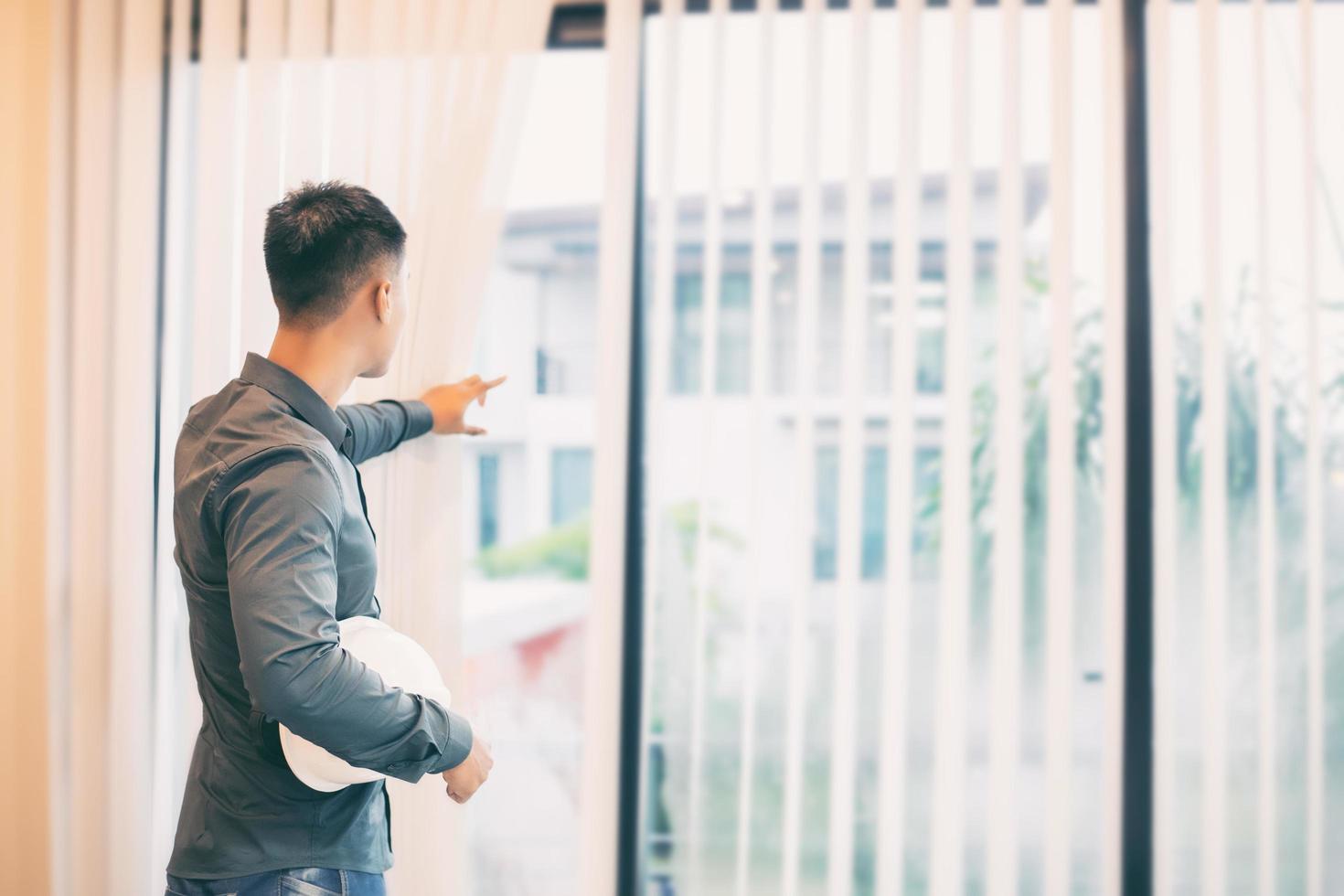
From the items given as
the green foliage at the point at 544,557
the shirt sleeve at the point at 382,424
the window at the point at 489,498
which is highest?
the shirt sleeve at the point at 382,424

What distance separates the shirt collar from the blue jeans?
0.56m

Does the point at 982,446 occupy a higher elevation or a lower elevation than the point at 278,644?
higher

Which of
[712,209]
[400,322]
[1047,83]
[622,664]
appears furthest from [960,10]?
[622,664]

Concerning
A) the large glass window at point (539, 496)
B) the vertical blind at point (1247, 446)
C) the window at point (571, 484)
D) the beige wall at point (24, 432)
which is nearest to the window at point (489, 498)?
Result: the large glass window at point (539, 496)

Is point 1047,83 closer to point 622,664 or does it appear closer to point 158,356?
point 622,664

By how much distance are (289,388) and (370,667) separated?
373mm

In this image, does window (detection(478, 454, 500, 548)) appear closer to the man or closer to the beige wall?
the man

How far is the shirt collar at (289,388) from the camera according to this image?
1.24 metres

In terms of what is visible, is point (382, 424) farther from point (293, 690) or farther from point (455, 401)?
point (293, 690)

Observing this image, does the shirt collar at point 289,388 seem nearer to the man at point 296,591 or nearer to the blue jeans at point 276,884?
the man at point 296,591

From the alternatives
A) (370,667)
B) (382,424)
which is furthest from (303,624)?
(382,424)

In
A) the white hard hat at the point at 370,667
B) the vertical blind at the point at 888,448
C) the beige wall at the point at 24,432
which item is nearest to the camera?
the white hard hat at the point at 370,667

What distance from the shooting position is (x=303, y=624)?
1.08 metres

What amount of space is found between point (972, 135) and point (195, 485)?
57.0 inches
